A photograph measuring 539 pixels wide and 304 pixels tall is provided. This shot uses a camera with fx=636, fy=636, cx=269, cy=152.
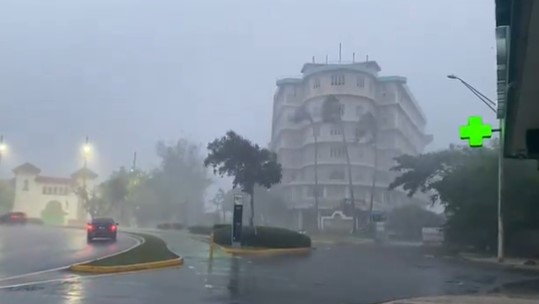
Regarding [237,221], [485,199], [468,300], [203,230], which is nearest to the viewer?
[468,300]

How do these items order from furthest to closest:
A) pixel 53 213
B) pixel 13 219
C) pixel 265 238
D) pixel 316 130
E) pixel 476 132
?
pixel 53 213
pixel 316 130
pixel 13 219
pixel 265 238
pixel 476 132

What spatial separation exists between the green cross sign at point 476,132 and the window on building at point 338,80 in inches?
2517

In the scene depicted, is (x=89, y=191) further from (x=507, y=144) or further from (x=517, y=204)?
(x=507, y=144)

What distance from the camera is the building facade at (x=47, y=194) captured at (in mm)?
93250

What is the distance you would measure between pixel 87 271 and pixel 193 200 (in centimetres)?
7961

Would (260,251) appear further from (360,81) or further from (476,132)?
(360,81)

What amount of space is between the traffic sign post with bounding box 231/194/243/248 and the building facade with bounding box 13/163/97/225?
63.3m

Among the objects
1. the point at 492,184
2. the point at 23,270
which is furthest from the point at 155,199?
the point at 23,270

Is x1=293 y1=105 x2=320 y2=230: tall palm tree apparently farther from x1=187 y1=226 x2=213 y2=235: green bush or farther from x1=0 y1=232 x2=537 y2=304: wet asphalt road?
x1=0 y1=232 x2=537 y2=304: wet asphalt road

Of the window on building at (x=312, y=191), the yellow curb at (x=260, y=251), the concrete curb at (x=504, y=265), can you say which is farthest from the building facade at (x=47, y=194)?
the concrete curb at (x=504, y=265)

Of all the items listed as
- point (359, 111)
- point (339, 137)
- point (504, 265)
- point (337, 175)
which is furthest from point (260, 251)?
point (359, 111)

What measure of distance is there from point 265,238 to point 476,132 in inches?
519

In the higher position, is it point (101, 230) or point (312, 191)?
point (312, 191)

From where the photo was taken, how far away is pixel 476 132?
27.3m
